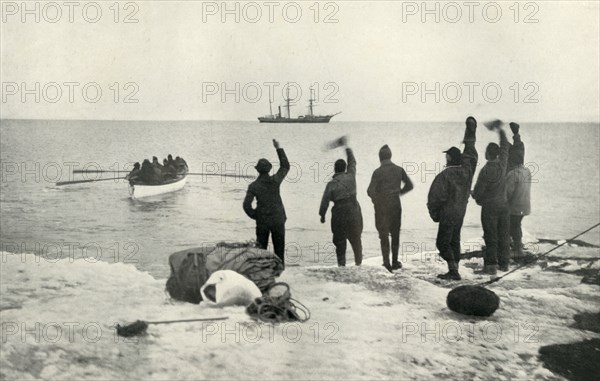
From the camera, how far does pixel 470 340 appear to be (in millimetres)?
4207

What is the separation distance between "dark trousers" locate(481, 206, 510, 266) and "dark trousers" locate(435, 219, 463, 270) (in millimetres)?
309

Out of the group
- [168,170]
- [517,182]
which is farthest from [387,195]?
[168,170]

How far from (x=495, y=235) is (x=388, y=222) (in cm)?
99

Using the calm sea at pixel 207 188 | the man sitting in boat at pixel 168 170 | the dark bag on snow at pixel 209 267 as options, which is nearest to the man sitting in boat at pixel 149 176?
the man sitting in boat at pixel 168 170

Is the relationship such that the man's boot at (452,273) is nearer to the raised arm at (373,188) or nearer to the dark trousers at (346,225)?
the dark trousers at (346,225)

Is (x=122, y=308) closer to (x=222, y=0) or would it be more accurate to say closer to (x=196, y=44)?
(x=196, y=44)

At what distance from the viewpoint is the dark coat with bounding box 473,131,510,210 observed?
5.23 metres

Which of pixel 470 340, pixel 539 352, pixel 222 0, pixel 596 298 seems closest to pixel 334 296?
pixel 470 340

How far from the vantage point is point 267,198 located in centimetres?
496

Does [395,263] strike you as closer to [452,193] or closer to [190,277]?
[452,193]

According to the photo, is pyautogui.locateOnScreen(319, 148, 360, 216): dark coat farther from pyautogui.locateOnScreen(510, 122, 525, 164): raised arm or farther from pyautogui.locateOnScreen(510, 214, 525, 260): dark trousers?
pyautogui.locateOnScreen(510, 214, 525, 260): dark trousers

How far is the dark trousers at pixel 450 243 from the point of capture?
512 cm

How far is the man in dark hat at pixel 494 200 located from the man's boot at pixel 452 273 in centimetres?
34

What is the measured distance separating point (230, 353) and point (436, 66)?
3.04 metres
